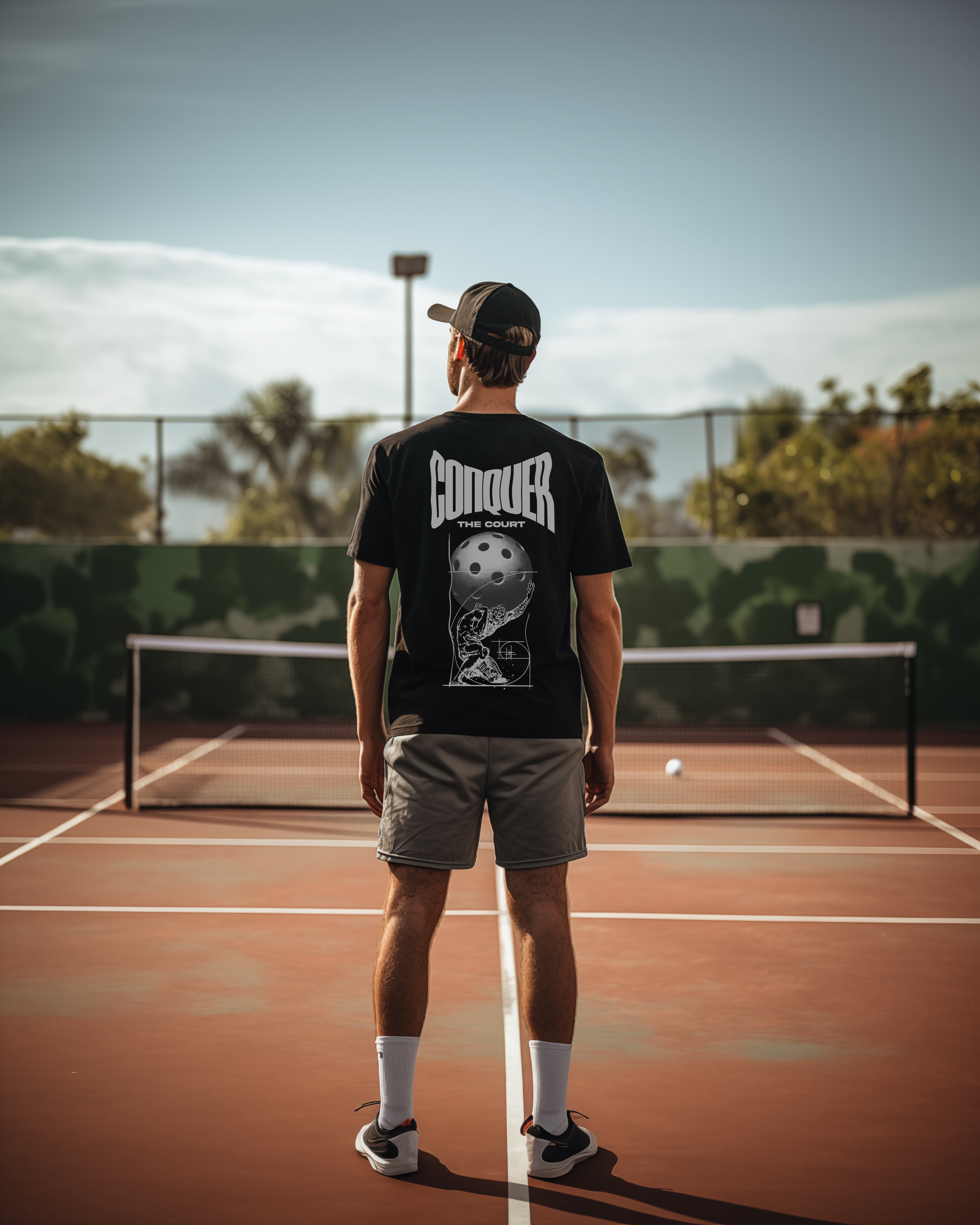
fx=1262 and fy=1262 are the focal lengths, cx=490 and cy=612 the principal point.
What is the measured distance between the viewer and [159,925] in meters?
5.00

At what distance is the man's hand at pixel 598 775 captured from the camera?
9.33 ft

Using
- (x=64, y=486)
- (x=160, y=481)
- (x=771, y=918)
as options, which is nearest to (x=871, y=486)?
(x=160, y=481)

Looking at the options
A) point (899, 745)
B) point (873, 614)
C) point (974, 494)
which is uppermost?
point (974, 494)

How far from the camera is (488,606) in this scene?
2.63 metres

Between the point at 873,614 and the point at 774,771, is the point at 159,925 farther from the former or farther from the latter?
the point at 873,614

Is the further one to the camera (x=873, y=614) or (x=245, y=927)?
(x=873, y=614)

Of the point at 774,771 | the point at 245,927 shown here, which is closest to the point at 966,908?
the point at 245,927

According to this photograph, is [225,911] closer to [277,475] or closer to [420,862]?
[420,862]

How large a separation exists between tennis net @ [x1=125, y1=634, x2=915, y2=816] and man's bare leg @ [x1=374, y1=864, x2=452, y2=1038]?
5168mm

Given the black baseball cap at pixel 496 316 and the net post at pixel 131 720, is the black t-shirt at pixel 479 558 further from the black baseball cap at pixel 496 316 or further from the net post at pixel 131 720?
the net post at pixel 131 720

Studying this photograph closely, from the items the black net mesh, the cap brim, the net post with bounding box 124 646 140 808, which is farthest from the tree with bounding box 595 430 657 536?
the cap brim

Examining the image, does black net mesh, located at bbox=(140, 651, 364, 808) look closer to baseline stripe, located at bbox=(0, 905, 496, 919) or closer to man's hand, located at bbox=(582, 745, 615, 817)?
baseline stripe, located at bbox=(0, 905, 496, 919)

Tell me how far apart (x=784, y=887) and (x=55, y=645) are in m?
11.0

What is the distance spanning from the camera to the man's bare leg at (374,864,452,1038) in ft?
8.61
